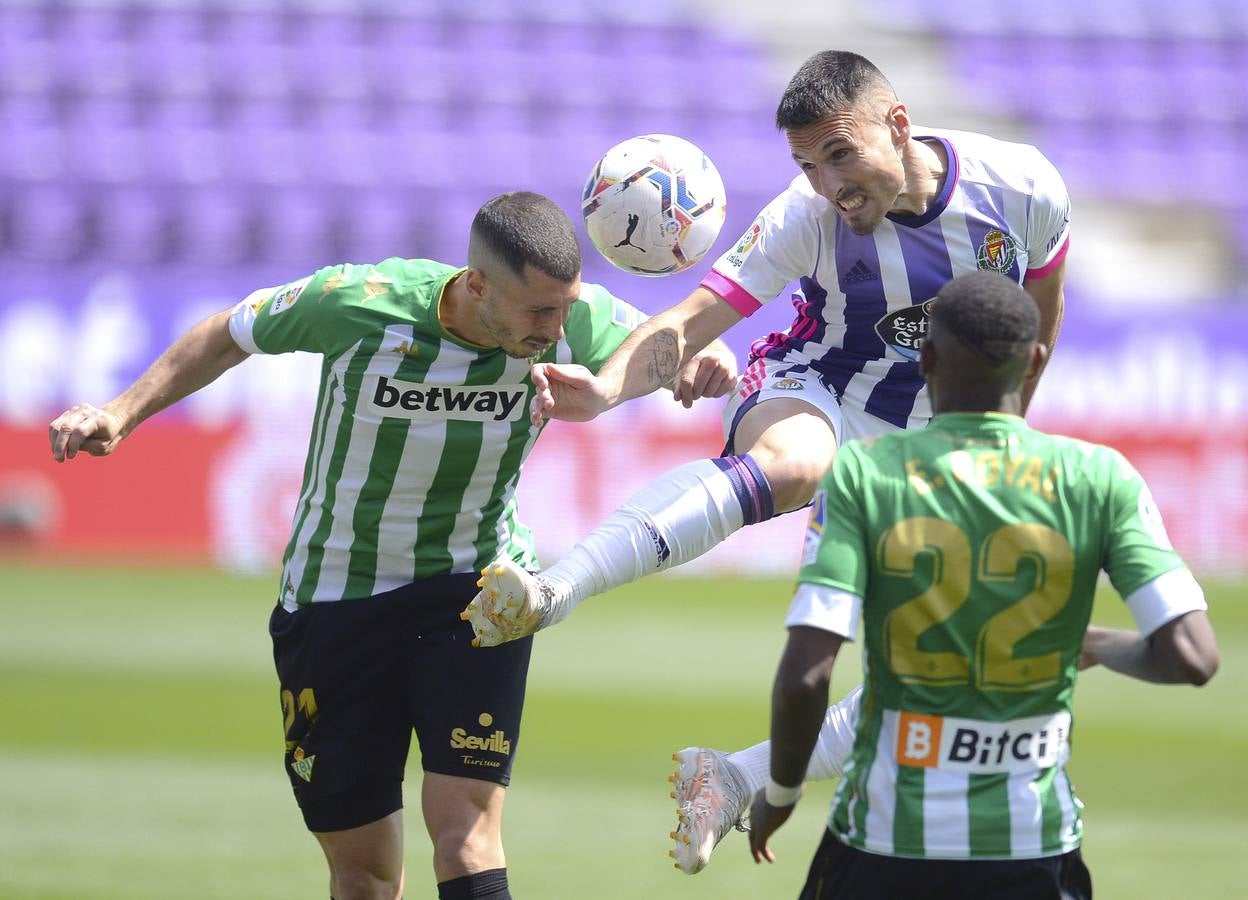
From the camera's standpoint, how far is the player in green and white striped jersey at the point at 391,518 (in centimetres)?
458

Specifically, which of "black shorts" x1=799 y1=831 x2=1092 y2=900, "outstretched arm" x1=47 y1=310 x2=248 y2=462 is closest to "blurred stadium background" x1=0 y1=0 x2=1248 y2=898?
"outstretched arm" x1=47 y1=310 x2=248 y2=462

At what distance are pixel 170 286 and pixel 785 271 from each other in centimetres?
1004

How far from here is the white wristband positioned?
3.30 meters

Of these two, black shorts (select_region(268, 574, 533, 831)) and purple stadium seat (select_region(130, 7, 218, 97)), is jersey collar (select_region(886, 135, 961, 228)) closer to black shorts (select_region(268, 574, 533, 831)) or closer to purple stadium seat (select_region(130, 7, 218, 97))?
black shorts (select_region(268, 574, 533, 831))

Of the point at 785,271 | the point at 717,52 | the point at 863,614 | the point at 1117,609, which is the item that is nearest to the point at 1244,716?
the point at 1117,609

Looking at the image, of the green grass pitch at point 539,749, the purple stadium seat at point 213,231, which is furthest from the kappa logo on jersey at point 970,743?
the purple stadium seat at point 213,231

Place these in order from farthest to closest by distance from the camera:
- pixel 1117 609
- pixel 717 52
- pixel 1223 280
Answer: pixel 717 52 < pixel 1223 280 < pixel 1117 609

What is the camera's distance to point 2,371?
43.7ft

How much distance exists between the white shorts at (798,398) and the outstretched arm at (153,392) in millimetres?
1469

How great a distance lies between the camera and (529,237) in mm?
4246

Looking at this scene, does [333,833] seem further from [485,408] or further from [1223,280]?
[1223,280]

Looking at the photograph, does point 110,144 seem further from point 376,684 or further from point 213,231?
point 376,684

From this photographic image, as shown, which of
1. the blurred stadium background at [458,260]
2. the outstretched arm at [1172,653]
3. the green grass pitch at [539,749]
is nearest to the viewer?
the outstretched arm at [1172,653]

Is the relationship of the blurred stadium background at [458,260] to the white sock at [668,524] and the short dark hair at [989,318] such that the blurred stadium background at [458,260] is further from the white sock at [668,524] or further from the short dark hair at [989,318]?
the short dark hair at [989,318]
